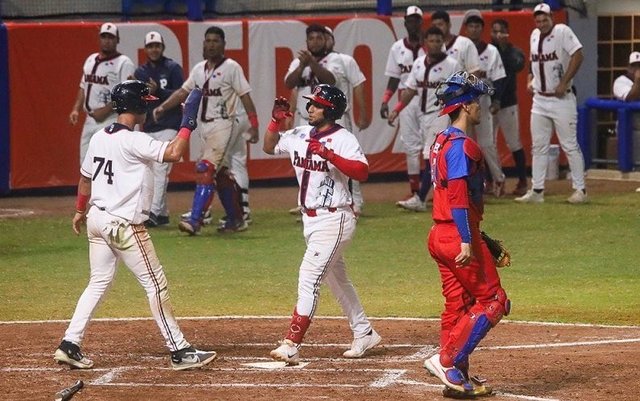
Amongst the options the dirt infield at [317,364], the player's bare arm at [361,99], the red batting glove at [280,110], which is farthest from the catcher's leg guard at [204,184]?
the red batting glove at [280,110]

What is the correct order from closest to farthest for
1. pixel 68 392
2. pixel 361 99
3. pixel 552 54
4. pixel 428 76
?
pixel 68 392
pixel 361 99
pixel 428 76
pixel 552 54

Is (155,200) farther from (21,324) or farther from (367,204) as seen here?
(21,324)

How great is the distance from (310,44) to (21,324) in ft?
18.1

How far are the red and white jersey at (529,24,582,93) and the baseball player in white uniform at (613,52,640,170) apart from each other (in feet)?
6.27

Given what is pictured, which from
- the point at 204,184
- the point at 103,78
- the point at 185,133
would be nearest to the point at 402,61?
the point at 204,184

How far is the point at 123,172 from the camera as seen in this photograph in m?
8.60

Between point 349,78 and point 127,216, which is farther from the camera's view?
point 349,78

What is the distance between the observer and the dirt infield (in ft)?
25.9

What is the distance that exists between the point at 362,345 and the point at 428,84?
7.33 meters

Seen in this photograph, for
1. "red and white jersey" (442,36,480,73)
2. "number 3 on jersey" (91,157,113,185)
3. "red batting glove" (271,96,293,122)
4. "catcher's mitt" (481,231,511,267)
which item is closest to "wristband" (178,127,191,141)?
"number 3 on jersey" (91,157,113,185)

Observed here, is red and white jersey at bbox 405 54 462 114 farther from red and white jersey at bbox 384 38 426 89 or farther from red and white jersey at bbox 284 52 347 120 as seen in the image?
red and white jersey at bbox 284 52 347 120

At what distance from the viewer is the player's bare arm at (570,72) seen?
52.7 feet

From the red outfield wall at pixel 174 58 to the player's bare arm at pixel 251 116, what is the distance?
12.7 ft

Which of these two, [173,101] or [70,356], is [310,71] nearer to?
[173,101]
